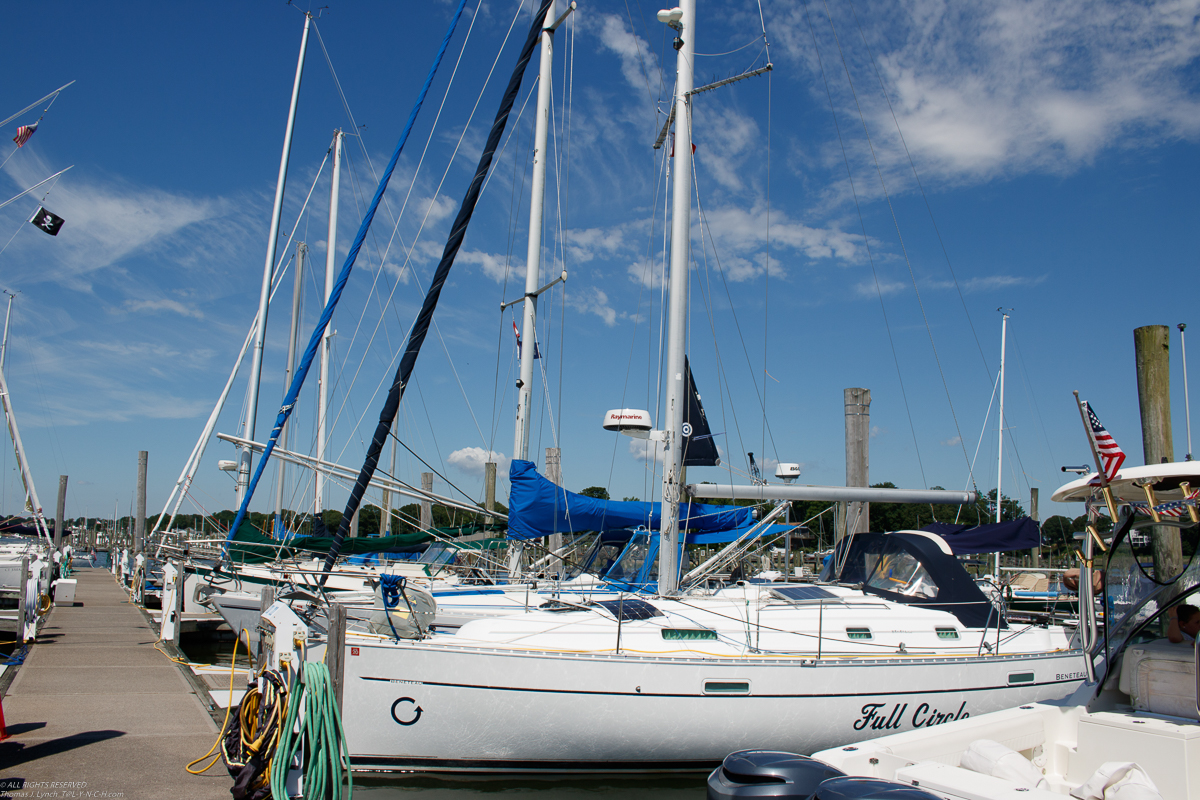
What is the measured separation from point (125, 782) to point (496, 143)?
7791mm

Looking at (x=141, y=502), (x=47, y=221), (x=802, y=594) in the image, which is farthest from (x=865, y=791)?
(x=141, y=502)

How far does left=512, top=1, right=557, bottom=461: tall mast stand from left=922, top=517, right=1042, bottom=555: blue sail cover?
22.3ft

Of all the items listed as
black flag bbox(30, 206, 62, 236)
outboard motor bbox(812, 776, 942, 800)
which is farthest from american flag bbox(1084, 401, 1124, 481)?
black flag bbox(30, 206, 62, 236)

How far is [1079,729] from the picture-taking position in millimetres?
4957

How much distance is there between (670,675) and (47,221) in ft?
42.8

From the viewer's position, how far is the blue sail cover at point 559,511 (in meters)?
11.5

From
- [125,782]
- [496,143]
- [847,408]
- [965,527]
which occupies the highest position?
[496,143]

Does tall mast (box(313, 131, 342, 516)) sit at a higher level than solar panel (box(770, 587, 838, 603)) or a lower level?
higher

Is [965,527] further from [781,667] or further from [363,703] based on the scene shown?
[363,703]

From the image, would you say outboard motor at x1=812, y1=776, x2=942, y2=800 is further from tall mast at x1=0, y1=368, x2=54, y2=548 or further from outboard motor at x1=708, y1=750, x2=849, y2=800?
tall mast at x1=0, y1=368, x2=54, y2=548

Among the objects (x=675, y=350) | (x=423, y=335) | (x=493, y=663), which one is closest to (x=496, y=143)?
(x=423, y=335)

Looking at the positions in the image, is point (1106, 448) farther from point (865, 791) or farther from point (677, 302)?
point (677, 302)

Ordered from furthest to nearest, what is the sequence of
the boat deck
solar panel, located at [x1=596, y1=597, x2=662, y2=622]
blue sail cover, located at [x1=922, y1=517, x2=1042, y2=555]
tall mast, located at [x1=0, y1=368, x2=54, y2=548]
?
tall mast, located at [x1=0, y1=368, x2=54, y2=548] < blue sail cover, located at [x1=922, y1=517, x2=1042, y2=555] < solar panel, located at [x1=596, y1=597, x2=662, y2=622] < the boat deck

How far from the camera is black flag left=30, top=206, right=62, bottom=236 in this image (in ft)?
41.3
